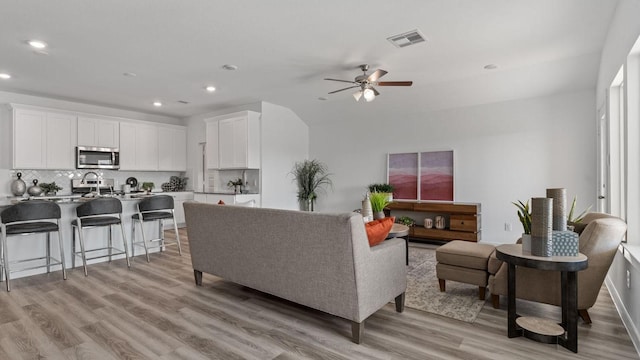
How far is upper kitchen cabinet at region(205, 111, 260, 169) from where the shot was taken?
665cm

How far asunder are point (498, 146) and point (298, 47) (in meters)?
3.84

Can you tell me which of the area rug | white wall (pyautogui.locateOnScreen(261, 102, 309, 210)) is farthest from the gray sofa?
white wall (pyautogui.locateOnScreen(261, 102, 309, 210))

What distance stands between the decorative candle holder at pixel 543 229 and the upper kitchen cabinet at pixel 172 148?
757 cm

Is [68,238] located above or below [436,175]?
below

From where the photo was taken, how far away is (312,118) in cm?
762

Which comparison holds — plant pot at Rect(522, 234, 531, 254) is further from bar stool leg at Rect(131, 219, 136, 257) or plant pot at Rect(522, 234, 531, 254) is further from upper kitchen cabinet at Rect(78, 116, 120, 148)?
upper kitchen cabinet at Rect(78, 116, 120, 148)

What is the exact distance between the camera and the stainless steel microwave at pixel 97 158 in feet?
21.3

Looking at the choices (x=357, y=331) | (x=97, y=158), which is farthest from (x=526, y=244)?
(x=97, y=158)

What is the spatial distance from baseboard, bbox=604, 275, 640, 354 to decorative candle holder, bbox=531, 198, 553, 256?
78 cm

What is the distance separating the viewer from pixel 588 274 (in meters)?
2.47

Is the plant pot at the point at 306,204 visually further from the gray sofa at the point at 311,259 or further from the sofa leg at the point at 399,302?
the sofa leg at the point at 399,302

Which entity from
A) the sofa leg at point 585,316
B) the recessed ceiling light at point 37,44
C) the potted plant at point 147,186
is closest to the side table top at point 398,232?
the sofa leg at point 585,316

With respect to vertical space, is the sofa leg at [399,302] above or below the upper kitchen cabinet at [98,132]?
below

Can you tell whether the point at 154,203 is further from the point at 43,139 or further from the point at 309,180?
the point at 309,180
